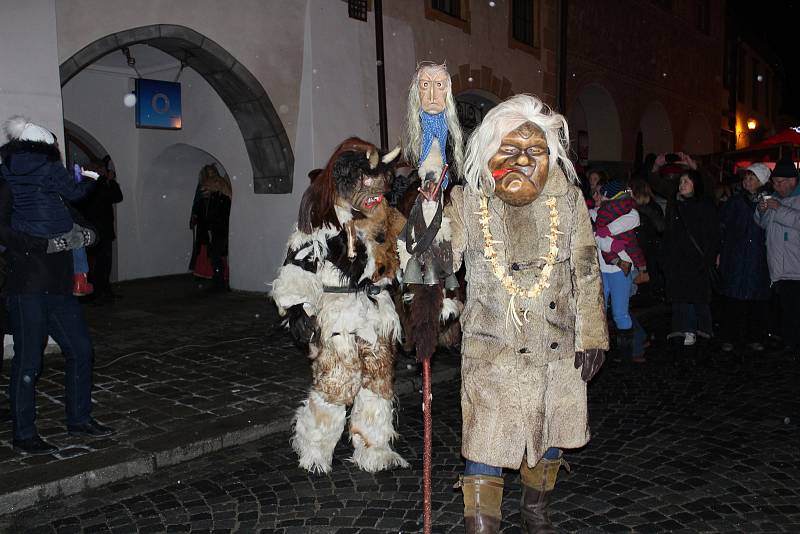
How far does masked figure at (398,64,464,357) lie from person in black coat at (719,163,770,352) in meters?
5.71

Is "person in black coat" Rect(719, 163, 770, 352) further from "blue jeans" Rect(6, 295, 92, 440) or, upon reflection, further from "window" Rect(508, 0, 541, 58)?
"window" Rect(508, 0, 541, 58)

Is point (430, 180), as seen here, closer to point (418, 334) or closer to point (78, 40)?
point (418, 334)

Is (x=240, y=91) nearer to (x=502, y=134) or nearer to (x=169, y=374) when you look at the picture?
(x=169, y=374)

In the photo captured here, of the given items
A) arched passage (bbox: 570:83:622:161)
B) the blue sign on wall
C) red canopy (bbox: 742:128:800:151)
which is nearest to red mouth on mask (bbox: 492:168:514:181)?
the blue sign on wall

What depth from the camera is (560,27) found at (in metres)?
16.7

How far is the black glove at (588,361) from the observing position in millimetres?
3268

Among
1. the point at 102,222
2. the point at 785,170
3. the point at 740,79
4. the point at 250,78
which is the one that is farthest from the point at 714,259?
the point at 740,79

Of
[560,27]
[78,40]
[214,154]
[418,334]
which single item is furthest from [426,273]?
[560,27]

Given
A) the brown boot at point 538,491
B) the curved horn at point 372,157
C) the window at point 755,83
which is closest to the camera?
the brown boot at point 538,491

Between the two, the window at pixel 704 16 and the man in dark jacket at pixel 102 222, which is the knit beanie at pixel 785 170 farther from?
the window at pixel 704 16

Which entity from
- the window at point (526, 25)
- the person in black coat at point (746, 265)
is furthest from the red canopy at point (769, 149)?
the person in black coat at point (746, 265)

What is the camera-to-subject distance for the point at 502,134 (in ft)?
10.3

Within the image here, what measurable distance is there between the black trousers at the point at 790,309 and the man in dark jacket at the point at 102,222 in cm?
861

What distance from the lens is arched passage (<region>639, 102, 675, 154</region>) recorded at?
21.8 meters
